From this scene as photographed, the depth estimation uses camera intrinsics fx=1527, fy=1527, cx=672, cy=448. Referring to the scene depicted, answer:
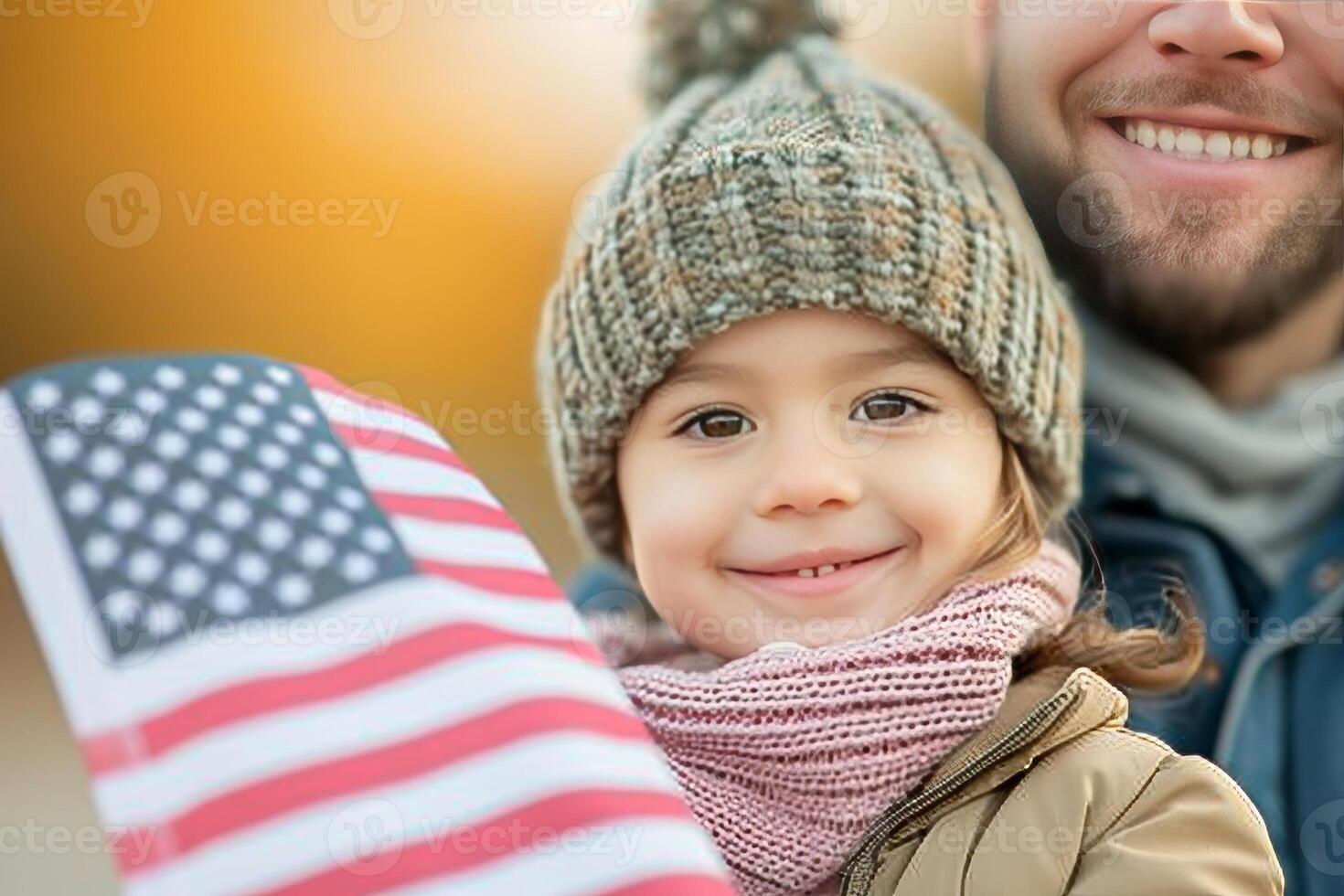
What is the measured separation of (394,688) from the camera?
993 mm

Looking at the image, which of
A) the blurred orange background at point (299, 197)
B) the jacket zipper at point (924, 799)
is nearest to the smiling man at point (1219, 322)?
the jacket zipper at point (924, 799)

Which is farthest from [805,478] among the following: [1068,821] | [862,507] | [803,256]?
[1068,821]

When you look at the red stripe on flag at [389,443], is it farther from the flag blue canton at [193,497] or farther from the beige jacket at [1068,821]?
the beige jacket at [1068,821]

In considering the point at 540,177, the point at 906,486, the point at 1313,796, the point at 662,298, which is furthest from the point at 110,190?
the point at 1313,796

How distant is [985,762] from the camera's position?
1308mm

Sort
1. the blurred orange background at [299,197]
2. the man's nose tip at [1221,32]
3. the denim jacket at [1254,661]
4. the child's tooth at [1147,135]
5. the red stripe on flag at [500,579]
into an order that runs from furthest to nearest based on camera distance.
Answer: the blurred orange background at [299,197]
the denim jacket at [1254,661]
the child's tooth at [1147,135]
the man's nose tip at [1221,32]
the red stripe on flag at [500,579]

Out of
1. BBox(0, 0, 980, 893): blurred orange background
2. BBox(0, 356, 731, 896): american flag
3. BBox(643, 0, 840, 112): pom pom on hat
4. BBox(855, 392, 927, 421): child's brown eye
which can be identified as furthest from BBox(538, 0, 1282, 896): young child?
BBox(0, 0, 980, 893): blurred orange background

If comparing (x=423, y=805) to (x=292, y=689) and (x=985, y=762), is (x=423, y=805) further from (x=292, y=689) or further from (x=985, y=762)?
(x=985, y=762)

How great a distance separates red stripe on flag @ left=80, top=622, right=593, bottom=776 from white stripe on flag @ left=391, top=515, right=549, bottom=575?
0.07 meters

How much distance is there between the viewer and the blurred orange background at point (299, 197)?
10.1ft

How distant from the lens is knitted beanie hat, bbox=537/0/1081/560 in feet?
4.67

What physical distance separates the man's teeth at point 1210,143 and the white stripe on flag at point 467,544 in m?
0.72

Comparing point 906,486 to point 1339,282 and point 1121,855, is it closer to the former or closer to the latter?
point 1121,855

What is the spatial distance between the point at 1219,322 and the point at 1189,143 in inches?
14.1
